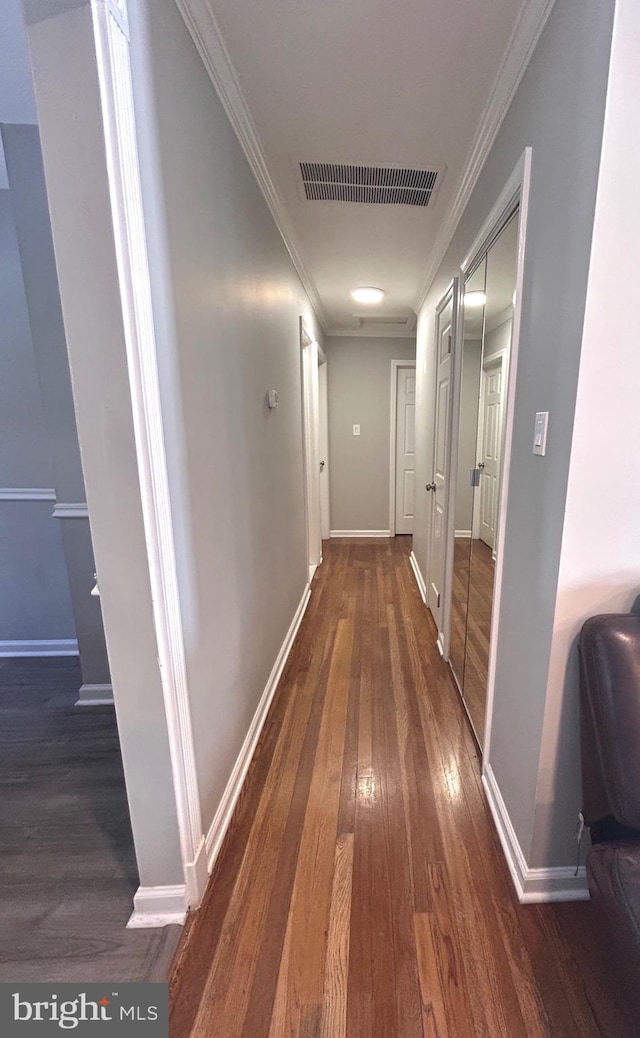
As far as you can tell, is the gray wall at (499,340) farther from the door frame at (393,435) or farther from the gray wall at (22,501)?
the door frame at (393,435)

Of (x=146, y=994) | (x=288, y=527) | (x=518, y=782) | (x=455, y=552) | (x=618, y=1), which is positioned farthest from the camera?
(x=288, y=527)

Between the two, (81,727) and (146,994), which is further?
(81,727)

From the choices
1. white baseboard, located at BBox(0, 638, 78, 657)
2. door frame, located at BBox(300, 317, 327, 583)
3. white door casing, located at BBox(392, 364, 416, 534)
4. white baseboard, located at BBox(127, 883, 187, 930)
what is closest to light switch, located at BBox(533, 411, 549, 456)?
white baseboard, located at BBox(127, 883, 187, 930)

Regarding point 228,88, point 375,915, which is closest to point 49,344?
point 228,88

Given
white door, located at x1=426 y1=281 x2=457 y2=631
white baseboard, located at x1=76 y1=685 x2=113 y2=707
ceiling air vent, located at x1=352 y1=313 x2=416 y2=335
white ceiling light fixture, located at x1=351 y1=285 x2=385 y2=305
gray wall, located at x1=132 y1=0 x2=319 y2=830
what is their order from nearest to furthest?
1. gray wall, located at x1=132 y1=0 x2=319 y2=830
2. white baseboard, located at x1=76 y1=685 x2=113 y2=707
3. white door, located at x1=426 y1=281 x2=457 y2=631
4. white ceiling light fixture, located at x1=351 y1=285 x2=385 y2=305
5. ceiling air vent, located at x1=352 y1=313 x2=416 y2=335

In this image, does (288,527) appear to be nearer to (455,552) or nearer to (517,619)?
(455,552)

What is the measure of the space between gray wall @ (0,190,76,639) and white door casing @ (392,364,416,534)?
145 inches

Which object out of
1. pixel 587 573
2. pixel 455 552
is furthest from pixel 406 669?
pixel 587 573

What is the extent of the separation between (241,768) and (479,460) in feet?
5.75

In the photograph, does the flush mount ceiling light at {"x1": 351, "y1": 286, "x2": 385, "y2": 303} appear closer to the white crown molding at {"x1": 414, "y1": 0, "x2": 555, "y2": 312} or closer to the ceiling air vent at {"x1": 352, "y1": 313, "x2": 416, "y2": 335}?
the ceiling air vent at {"x1": 352, "y1": 313, "x2": 416, "y2": 335}

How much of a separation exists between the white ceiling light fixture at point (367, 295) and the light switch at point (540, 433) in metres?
2.77

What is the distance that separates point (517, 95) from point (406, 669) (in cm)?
244

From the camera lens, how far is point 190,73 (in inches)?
44.6

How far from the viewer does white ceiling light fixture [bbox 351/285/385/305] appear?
3371 millimetres
